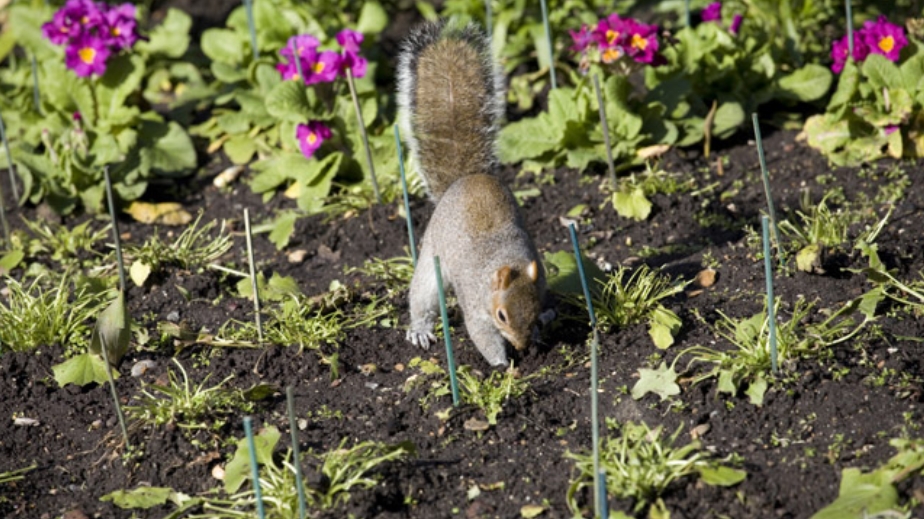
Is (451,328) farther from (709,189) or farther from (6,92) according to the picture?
(6,92)

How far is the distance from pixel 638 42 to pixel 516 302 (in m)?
1.79

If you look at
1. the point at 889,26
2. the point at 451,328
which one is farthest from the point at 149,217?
the point at 889,26

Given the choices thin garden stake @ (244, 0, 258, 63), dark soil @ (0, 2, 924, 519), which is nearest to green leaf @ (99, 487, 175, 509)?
dark soil @ (0, 2, 924, 519)

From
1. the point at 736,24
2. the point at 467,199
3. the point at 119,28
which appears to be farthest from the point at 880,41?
the point at 119,28

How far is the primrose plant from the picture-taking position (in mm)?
5012

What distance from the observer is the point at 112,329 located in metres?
3.93

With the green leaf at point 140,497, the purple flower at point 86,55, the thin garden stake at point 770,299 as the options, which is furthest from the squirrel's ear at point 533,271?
the purple flower at point 86,55

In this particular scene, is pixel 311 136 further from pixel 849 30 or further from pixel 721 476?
pixel 721 476

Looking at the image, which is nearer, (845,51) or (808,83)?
(845,51)

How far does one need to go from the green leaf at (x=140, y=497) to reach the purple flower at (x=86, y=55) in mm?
2681

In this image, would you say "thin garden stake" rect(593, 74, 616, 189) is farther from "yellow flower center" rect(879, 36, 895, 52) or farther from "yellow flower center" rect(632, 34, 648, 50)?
"yellow flower center" rect(879, 36, 895, 52)

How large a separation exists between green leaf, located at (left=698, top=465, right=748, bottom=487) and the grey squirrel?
805 millimetres

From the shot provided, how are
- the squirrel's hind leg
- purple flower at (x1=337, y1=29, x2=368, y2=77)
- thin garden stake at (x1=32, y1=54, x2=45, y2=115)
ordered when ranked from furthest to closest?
thin garden stake at (x1=32, y1=54, x2=45, y2=115)
purple flower at (x1=337, y1=29, x2=368, y2=77)
the squirrel's hind leg

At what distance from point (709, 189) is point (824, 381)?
5.38 feet
